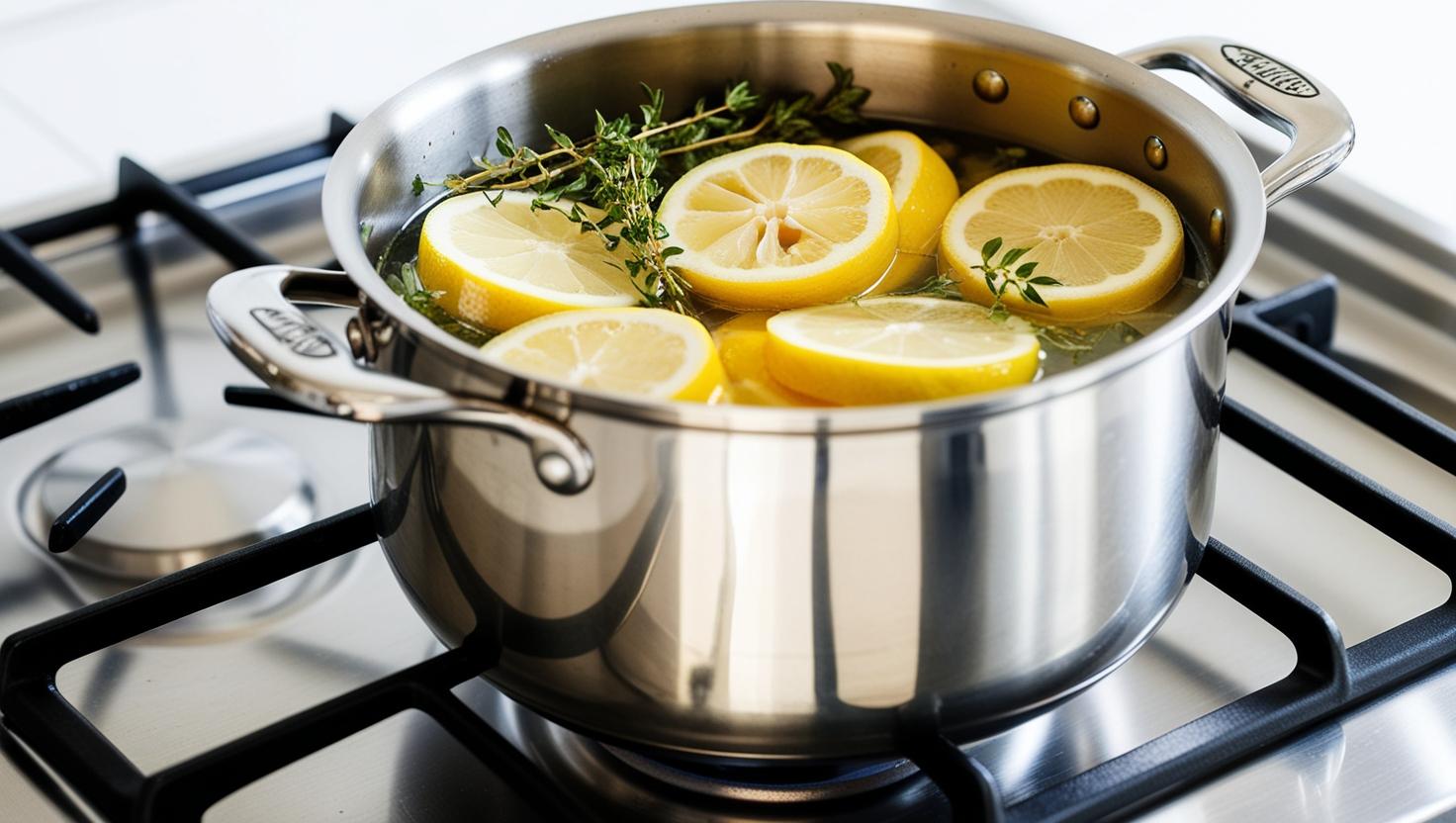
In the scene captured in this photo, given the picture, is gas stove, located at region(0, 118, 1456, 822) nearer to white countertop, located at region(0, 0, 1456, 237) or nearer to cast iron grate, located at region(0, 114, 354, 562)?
cast iron grate, located at region(0, 114, 354, 562)

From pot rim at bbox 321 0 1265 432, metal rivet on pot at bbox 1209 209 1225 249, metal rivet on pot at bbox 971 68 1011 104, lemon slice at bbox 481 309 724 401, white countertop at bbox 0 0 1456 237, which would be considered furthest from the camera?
white countertop at bbox 0 0 1456 237

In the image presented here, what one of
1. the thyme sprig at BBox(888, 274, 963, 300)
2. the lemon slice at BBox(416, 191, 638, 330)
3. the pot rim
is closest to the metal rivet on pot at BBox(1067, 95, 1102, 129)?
the pot rim

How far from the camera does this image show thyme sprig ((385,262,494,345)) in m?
0.76

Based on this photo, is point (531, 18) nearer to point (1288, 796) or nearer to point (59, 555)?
point (59, 555)

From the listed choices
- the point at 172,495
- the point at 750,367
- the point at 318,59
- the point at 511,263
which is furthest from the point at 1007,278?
the point at 318,59

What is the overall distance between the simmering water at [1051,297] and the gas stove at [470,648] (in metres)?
0.11

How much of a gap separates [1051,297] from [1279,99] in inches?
6.2

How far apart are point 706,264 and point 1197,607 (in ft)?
0.97

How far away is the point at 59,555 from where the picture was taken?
84 cm

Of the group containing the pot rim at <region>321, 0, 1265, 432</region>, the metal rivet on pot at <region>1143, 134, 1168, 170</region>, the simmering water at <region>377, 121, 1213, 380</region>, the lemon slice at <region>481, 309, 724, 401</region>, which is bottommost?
the simmering water at <region>377, 121, 1213, 380</region>

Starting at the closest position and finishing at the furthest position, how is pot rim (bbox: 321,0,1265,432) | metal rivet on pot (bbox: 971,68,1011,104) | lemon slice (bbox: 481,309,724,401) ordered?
pot rim (bbox: 321,0,1265,432) < lemon slice (bbox: 481,309,724,401) < metal rivet on pot (bbox: 971,68,1011,104)

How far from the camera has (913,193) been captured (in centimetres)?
85

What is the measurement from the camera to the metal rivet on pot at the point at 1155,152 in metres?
0.80

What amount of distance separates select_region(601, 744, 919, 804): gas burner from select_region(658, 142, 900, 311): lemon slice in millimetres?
219
